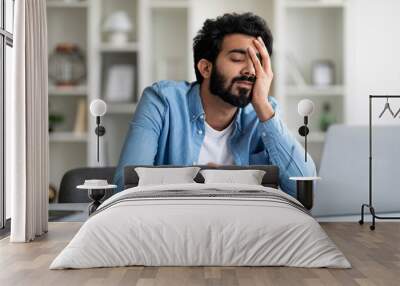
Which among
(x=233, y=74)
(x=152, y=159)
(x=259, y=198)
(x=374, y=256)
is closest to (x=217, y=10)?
(x=233, y=74)

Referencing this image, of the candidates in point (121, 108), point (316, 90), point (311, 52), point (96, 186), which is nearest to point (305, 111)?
point (316, 90)

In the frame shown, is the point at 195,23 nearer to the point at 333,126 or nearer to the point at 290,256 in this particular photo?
the point at 333,126

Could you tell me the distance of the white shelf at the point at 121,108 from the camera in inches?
251

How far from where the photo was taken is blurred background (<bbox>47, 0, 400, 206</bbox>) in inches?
250

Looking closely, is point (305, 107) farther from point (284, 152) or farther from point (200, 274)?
point (200, 274)

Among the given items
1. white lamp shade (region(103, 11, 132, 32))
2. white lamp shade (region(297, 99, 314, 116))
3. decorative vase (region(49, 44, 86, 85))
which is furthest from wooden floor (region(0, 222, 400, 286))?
white lamp shade (region(103, 11, 132, 32))

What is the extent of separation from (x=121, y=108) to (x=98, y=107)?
23 cm

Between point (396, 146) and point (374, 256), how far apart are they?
6.77 feet

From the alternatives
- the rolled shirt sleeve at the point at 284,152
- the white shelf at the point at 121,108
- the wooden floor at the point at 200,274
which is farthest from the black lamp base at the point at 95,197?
the rolled shirt sleeve at the point at 284,152

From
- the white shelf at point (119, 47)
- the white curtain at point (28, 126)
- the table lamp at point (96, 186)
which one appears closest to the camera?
the white curtain at point (28, 126)

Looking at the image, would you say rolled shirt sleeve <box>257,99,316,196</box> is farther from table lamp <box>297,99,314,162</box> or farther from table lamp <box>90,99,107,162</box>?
table lamp <box>90,99,107,162</box>

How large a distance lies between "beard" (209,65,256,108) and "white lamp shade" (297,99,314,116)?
1.58ft

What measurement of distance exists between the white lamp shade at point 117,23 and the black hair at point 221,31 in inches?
26.0

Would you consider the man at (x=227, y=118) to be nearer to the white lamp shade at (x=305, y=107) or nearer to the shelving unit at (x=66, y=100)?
the white lamp shade at (x=305, y=107)
